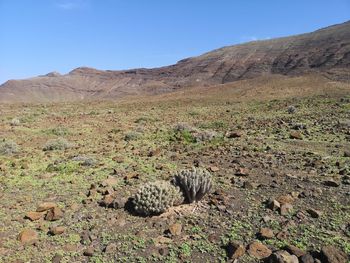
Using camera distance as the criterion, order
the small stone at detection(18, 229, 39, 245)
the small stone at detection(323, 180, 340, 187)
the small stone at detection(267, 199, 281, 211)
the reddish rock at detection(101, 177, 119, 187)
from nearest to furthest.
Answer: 1. the small stone at detection(18, 229, 39, 245)
2. the small stone at detection(267, 199, 281, 211)
3. the small stone at detection(323, 180, 340, 187)
4. the reddish rock at detection(101, 177, 119, 187)

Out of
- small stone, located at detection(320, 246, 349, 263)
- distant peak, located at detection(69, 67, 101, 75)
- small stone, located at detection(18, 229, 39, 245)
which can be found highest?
distant peak, located at detection(69, 67, 101, 75)

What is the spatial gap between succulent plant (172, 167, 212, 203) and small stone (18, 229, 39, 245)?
7.54 feet

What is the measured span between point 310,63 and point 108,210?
64.6 meters

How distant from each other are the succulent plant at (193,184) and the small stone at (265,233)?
1.40m

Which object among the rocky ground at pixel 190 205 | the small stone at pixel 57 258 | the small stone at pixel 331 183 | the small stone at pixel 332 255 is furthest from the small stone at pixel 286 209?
the small stone at pixel 57 258

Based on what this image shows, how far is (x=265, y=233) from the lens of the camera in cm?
486

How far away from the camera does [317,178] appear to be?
270 inches

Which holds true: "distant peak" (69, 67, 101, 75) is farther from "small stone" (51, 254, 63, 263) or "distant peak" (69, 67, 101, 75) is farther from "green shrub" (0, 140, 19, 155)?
"small stone" (51, 254, 63, 263)

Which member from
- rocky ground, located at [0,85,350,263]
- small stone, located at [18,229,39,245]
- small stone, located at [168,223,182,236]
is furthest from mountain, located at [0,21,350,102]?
small stone, located at [18,229,39,245]

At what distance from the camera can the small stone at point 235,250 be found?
14.8 feet

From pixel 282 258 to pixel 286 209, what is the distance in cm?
139

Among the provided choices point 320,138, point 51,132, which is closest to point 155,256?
point 320,138

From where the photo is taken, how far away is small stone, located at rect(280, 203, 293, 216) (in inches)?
214

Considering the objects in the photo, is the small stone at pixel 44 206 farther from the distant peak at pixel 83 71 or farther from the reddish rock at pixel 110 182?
the distant peak at pixel 83 71
